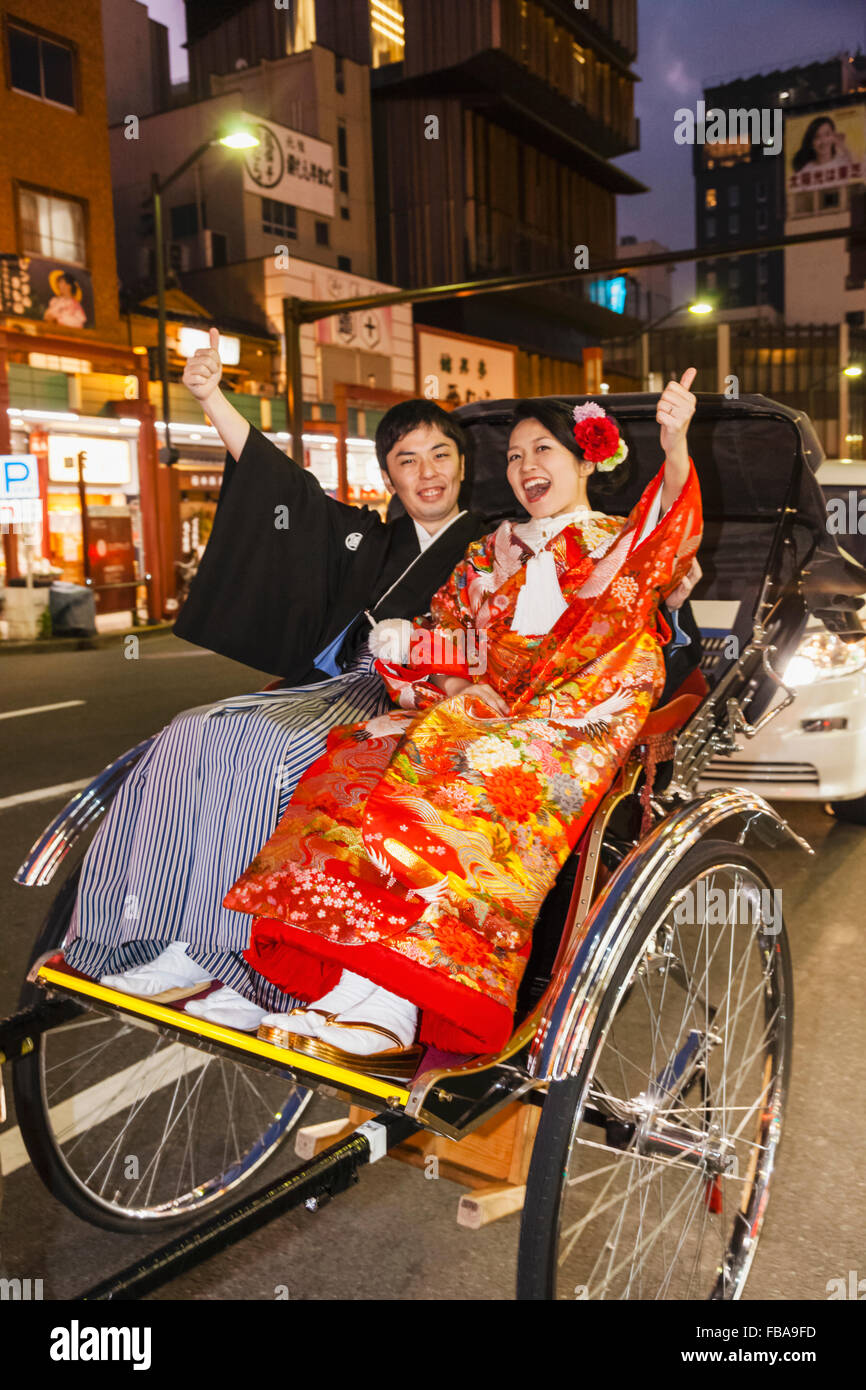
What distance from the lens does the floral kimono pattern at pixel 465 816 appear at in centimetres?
203

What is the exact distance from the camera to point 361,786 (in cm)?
226

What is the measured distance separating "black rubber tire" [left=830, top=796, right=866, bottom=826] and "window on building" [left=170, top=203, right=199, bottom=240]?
954 inches

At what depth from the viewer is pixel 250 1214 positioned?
1536 mm

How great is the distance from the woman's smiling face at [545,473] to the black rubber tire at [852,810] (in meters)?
3.62

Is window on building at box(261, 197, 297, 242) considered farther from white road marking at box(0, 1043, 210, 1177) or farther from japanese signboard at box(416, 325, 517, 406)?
white road marking at box(0, 1043, 210, 1177)

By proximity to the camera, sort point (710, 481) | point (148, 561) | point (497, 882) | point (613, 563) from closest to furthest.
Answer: point (497, 882) < point (613, 563) < point (710, 481) < point (148, 561)

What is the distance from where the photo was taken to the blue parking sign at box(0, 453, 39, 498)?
48.0 ft

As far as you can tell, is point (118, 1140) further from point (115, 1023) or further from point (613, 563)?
point (613, 563)

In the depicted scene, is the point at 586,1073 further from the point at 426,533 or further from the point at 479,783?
the point at 426,533

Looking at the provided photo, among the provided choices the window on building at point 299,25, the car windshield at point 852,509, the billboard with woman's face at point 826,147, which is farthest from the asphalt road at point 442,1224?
the billboard with woman's face at point 826,147

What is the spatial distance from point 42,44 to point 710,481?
19249 millimetres

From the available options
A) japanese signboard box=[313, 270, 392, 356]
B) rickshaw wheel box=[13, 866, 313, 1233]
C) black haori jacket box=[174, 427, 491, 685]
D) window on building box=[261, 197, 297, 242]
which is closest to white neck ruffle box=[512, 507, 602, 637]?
black haori jacket box=[174, 427, 491, 685]

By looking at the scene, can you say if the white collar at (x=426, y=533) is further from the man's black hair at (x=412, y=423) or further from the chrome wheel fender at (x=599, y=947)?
the chrome wheel fender at (x=599, y=947)
